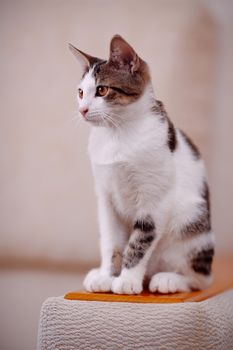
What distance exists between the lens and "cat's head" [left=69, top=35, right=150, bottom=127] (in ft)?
3.02

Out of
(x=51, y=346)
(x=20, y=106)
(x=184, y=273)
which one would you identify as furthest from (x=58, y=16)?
(x=51, y=346)

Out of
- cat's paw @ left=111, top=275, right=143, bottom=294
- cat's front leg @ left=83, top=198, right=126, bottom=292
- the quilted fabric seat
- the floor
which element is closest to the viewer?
the quilted fabric seat

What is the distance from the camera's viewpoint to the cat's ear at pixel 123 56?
915 mm

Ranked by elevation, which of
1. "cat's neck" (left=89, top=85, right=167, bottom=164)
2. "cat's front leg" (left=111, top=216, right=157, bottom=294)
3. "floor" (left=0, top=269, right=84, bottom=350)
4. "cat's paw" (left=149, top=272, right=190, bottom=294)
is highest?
"cat's neck" (left=89, top=85, right=167, bottom=164)

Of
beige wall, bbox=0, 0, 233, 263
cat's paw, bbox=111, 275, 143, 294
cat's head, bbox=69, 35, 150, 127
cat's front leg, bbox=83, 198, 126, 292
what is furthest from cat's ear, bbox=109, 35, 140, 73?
beige wall, bbox=0, 0, 233, 263

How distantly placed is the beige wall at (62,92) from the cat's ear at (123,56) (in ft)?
1.99

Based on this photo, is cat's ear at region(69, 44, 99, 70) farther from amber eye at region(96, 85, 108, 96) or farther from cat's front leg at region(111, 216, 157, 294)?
cat's front leg at region(111, 216, 157, 294)

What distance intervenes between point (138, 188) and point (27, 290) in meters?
0.81

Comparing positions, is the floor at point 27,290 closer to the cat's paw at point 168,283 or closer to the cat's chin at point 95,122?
the cat's paw at point 168,283

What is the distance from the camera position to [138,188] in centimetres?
96

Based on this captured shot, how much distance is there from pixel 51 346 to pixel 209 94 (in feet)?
3.88

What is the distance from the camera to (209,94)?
1.67 metres

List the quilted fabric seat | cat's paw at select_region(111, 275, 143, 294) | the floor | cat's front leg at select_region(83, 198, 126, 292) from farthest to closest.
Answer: the floor < cat's front leg at select_region(83, 198, 126, 292) < cat's paw at select_region(111, 275, 143, 294) < the quilted fabric seat

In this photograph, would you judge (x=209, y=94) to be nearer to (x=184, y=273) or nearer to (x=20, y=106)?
(x=20, y=106)
